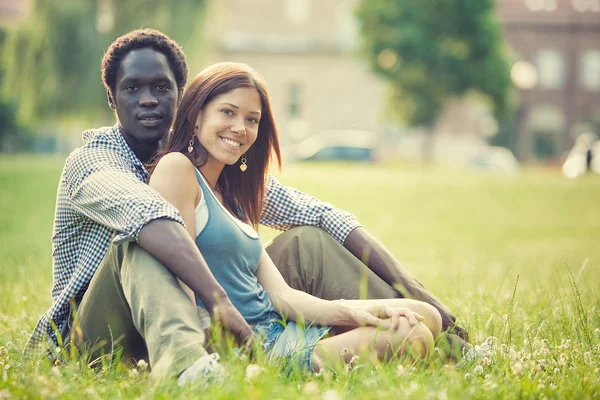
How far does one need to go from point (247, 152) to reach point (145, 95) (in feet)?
1.88

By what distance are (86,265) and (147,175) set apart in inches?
21.2

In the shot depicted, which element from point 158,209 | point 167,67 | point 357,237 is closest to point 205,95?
point 167,67

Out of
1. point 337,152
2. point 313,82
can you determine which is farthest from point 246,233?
point 313,82

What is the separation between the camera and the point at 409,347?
3383 millimetres

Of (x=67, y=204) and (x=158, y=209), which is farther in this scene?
(x=67, y=204)

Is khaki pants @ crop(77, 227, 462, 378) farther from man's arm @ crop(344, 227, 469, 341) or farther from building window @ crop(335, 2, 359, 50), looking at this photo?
building window @ crop(335, 2, 359, 50)

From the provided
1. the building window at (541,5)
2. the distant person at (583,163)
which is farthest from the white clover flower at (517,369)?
the building window at (541,5)

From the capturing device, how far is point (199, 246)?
11.1 ft

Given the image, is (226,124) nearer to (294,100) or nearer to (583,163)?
(583,163)

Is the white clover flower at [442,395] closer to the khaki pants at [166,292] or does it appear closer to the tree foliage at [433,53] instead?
the khaki pants at [166,292]

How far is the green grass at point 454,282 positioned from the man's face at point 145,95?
1.19 meters

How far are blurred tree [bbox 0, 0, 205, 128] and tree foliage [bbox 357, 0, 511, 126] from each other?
1383 cm

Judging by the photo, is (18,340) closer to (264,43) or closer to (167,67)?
(167,67)

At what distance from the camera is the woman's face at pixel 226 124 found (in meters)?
3.60
